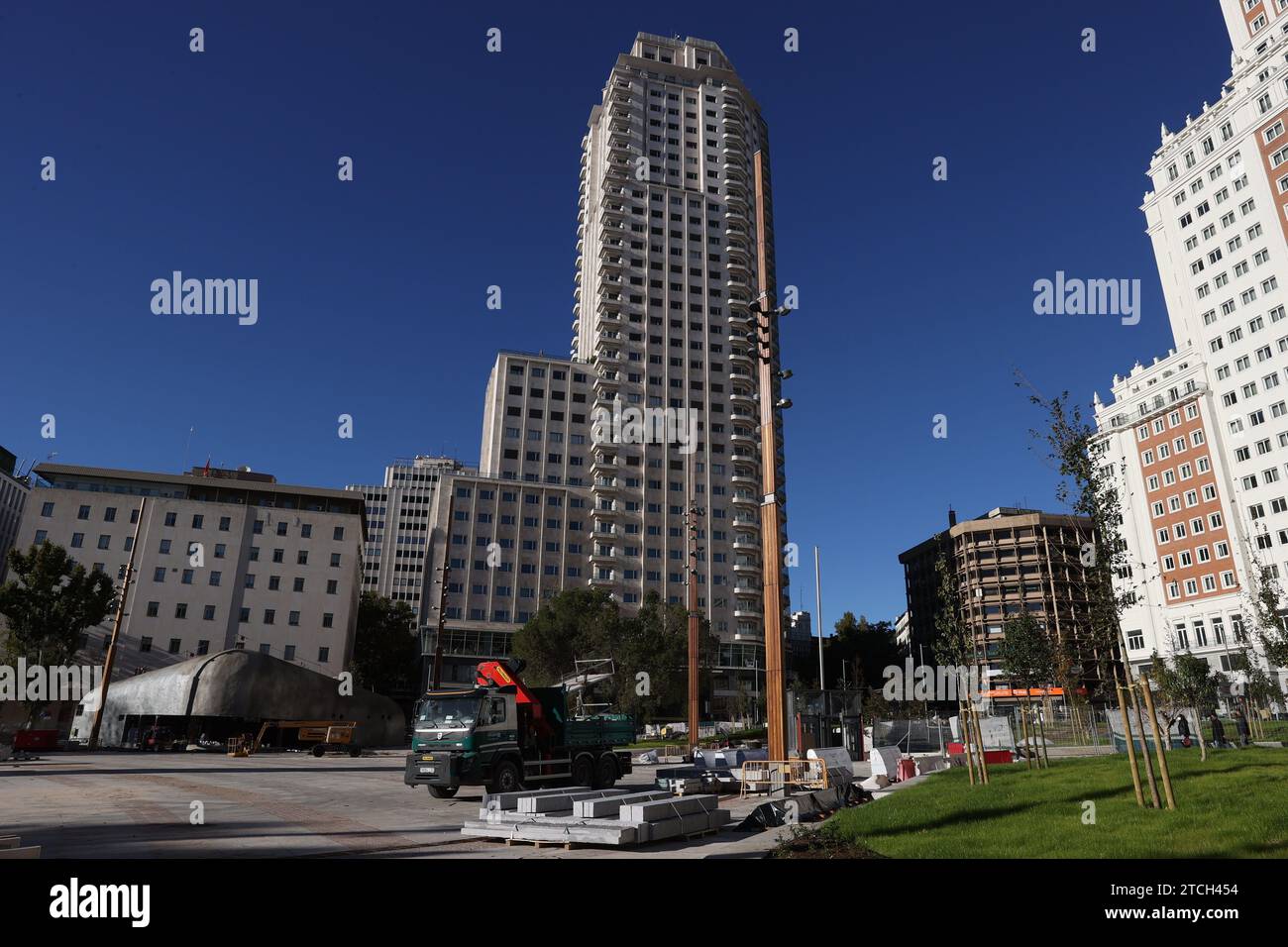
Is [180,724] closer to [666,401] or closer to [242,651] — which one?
[242,651]

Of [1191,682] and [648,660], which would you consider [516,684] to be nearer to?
[648,660]

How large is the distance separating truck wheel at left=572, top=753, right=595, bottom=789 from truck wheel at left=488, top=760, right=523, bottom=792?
2.36 metres

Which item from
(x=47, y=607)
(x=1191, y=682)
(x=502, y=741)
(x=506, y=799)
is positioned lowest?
(x=506, y=799)

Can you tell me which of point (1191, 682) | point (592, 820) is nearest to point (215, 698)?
point (592, 820)

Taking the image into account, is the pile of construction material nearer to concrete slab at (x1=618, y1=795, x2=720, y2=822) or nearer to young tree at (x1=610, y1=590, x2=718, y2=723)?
concrete slab at (x1=618, y1=795, x2=720, y2=822)

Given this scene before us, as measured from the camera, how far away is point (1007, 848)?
962 cm

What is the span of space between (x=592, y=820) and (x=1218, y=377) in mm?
82601

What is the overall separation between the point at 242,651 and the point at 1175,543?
83315mm

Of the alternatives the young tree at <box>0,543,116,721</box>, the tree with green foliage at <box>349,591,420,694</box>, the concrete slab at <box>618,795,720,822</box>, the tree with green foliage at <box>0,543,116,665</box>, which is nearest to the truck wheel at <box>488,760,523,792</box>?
the concrete slab at <box>618,795,720,822</box>

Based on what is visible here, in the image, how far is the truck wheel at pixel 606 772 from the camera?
22.7m

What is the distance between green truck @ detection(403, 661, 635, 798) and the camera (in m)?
19.1

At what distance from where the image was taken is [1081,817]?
38.0 ft
